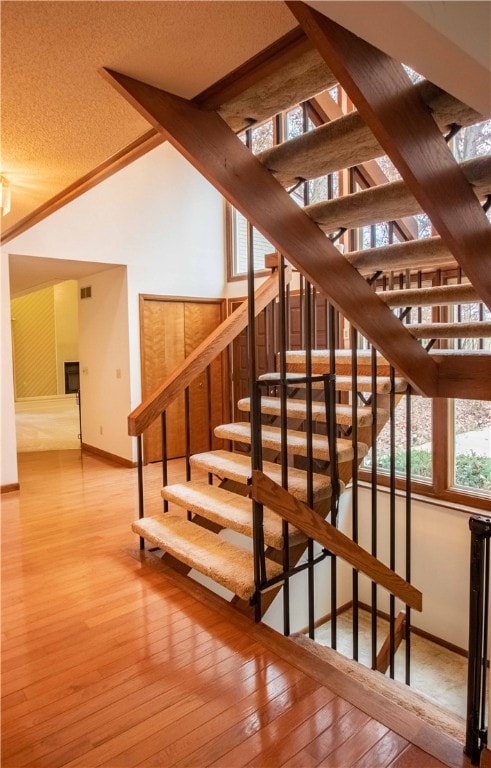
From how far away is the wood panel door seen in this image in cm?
561

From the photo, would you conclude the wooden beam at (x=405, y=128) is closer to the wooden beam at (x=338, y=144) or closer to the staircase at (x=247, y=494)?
the wooden beam at (x=338, y=144)

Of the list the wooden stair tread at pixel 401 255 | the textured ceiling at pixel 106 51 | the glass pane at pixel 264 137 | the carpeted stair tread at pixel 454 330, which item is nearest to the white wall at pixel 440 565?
the carpeted stair tread at pixel 454 330

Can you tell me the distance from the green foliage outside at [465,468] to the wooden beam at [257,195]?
239cm

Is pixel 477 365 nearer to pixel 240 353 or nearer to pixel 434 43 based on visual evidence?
pixel 434 43

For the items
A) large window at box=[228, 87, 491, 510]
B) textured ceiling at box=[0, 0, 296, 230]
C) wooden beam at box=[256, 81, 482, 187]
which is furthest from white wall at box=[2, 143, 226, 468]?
wooden beam at box=[256, 81, 482, 187]

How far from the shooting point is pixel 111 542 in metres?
3.36

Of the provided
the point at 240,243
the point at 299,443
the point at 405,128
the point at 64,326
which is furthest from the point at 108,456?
the point at 64,326

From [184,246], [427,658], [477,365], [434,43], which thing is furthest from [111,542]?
[184,246]

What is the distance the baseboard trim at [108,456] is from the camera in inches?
217

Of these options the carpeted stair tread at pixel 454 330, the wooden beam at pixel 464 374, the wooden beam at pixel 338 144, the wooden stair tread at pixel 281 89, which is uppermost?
the wooden stair tread at pixel 281 89

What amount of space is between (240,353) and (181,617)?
3.98 m

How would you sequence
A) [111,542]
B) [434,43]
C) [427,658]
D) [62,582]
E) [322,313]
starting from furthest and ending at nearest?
1. [322,313]
2. [427,658]
3. [111,542]
4. [62,582]
5. [434,43]

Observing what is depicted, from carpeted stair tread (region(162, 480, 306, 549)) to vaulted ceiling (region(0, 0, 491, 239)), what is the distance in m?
1.98

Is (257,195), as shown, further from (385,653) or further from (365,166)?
(385,653)
